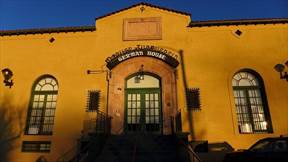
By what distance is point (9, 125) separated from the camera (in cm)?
1195

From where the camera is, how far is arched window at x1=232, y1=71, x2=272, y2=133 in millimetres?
11180

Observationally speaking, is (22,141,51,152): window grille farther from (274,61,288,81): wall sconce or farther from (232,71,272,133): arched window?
(274,61,288,81): wall sconce

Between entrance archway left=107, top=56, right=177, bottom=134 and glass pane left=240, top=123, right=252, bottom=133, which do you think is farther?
entrance archway left=107, top=56, right=177, bottom=134

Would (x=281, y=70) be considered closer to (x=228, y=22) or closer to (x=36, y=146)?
(x=228, y=22)

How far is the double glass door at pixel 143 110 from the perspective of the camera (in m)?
11.6

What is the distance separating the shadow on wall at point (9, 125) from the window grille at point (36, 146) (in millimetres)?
527

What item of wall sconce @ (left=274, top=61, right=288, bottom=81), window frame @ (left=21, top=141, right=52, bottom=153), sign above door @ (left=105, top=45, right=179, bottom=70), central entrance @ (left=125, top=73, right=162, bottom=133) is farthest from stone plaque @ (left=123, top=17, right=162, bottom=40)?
window frame @ (left=21, top=141, right=52, bottom=153)

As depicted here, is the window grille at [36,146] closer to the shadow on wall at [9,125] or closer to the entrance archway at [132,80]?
the shadow on wall at [9,125]

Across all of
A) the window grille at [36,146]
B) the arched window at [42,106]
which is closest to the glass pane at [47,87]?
the arched window at [42,106]

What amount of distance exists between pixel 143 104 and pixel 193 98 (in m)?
2.45

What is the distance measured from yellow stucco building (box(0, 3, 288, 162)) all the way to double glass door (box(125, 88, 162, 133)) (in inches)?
1.9

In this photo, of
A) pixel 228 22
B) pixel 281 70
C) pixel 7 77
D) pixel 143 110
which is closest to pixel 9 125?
pixel 7 77

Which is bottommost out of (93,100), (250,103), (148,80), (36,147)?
(36,147)

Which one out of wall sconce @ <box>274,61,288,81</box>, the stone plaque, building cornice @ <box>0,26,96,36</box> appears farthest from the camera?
building cornice @ <box>0,26,96,36</box>
